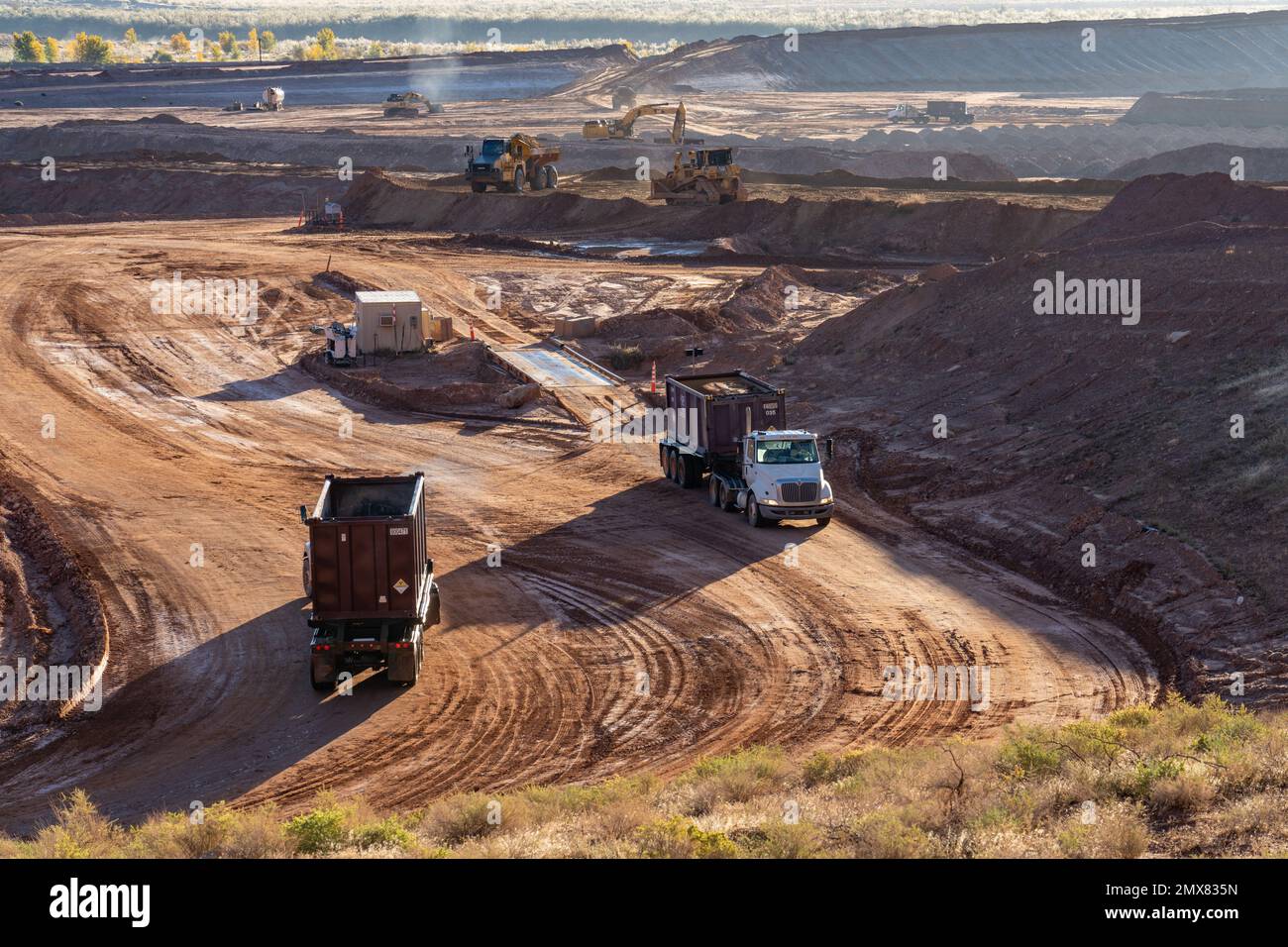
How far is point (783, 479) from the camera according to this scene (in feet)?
91.0

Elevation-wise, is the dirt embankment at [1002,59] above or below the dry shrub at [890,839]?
above

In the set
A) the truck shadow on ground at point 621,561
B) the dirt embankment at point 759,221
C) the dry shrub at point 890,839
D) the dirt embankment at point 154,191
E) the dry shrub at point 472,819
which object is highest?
the dirt embankment at point 154,191

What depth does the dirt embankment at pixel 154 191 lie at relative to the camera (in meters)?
83.7

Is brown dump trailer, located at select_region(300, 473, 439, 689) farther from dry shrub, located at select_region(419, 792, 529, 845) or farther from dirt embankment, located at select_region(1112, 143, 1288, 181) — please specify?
dirt embankment, located at select_region(1112, 143, 1288, 181)

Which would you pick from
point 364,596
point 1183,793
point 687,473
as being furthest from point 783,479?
point 1183,793

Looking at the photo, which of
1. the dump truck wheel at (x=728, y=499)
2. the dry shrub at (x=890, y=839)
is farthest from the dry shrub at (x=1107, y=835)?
the dump truck wheel at (x=728, y=499)

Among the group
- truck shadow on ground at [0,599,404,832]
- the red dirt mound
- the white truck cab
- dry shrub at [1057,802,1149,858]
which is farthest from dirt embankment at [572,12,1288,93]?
dry shrub at [1057,802,1149,858]

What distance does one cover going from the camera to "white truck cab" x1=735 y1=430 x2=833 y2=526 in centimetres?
2769

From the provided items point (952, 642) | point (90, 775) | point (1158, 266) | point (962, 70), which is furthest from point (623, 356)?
point (962, 70)

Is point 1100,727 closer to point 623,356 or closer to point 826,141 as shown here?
point 623,356

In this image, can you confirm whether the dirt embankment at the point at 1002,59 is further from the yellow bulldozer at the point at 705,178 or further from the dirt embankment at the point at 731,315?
the dirt embankment at the point at 731,315

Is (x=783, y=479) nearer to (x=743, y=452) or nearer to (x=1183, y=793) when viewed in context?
(x=743, y=452)

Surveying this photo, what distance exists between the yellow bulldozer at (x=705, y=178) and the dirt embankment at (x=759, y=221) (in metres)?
0.94
